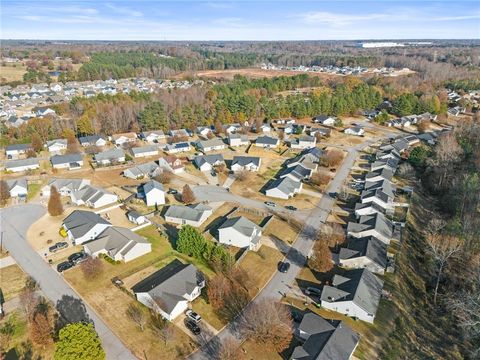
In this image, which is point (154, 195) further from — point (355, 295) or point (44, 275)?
point (355, 295)

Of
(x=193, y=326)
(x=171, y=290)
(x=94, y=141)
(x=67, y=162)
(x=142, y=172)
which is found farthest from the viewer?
(x=94, y=141)

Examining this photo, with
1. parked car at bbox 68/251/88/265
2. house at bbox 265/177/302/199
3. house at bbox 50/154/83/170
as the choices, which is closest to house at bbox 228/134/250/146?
house at bbox 265/177/302/199

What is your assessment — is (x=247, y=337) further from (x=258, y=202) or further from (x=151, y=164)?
(x=151, y=164)

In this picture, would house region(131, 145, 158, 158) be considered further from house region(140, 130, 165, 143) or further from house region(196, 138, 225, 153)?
house region(140, 130, 165, 143)

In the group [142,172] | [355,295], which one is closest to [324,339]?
[355,295]

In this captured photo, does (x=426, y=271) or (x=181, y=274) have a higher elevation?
(x=181, y=274)

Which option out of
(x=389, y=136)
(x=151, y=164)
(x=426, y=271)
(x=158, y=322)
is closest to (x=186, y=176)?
(x=151, y=164)

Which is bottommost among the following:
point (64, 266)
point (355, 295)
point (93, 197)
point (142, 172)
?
point (142, 172)
